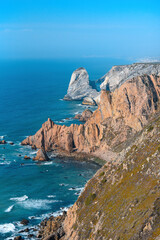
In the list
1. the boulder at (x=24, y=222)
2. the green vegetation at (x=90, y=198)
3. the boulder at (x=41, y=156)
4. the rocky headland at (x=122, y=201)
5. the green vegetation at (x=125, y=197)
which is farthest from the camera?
the boulder at (x=41, y=156)

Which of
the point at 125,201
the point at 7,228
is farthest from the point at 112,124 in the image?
the point at 125,201

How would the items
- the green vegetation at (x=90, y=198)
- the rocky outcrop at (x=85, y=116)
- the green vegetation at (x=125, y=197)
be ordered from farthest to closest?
the rocky outcrop at (x=85, y=116) < the green vegetation at (x=90, y=198) < the green vegetation at (x=125, y=197)

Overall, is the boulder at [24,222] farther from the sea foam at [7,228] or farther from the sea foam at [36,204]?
the sea foam at [36,204]

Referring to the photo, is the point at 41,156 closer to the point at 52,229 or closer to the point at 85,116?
the point at 52,229

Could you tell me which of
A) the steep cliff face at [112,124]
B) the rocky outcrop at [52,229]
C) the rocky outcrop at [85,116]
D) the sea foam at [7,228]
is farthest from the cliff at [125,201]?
the rocky outcrop at [85,116]

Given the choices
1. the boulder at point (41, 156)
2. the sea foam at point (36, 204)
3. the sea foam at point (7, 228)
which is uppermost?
the boulder at point (41, 156)

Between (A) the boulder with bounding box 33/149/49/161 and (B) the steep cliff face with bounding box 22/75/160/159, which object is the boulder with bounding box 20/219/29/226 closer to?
(A) the boulder with bounding box 33/149/49/161
